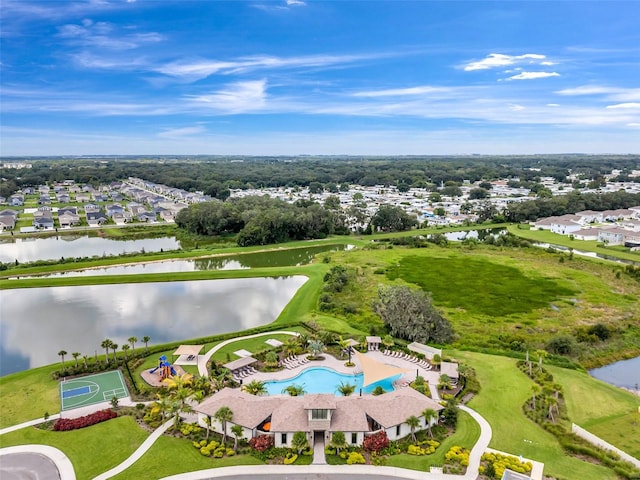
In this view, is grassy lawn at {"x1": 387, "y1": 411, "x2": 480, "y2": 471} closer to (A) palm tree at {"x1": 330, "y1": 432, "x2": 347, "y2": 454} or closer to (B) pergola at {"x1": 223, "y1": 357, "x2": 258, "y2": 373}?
(A) palm tree at {"x1": 330, "y1": 432, "x2": 347, "y2": 454}

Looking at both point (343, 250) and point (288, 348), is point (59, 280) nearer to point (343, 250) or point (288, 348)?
point (288, 348)

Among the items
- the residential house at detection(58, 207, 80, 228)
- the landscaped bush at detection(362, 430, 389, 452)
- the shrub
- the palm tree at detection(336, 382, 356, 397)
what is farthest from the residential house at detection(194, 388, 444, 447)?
the residential house at detection(58, 207, 80, 228)

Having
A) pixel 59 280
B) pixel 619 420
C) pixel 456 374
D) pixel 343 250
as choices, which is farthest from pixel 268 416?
pixel 343 250

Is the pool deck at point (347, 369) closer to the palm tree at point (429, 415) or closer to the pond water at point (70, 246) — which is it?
the palm tree at point (429, 415)

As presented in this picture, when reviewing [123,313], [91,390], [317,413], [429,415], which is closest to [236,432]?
[317,413]

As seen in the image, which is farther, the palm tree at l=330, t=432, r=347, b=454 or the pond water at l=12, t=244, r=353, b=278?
the pond water at l=12, t=244, r=353, b=278

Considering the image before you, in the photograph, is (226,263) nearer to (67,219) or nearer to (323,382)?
(323,382)

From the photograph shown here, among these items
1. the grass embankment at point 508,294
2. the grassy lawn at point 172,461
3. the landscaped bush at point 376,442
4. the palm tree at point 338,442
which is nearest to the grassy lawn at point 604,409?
the grass embankment at point 508,294
